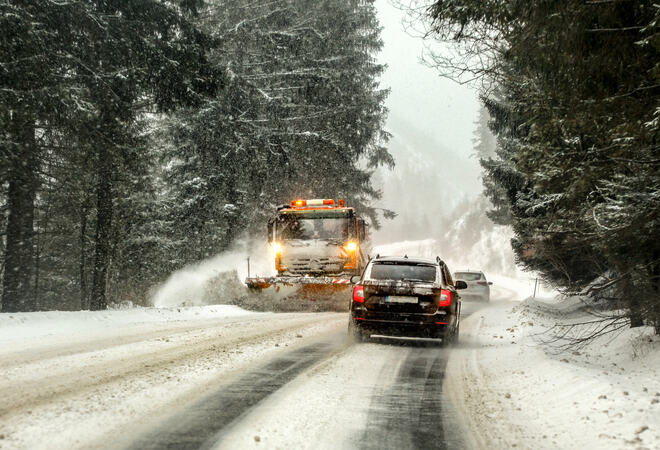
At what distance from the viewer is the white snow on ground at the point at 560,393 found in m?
5.10

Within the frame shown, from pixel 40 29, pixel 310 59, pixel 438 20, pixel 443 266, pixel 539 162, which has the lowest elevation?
pixel 443 266

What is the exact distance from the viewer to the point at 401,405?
629 cm

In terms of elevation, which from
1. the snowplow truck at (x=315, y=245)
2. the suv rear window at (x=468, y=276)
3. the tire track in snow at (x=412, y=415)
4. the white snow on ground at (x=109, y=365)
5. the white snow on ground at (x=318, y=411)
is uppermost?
the snowplow truck at (x=315, y=245)

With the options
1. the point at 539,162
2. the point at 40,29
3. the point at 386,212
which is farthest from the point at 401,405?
the point at 386,212

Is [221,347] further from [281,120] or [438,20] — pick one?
[281,120]

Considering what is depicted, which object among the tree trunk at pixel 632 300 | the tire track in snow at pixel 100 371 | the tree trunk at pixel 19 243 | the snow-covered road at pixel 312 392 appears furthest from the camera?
the tree trunk at pixel 19 243

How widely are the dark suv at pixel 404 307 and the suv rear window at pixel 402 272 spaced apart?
18mm

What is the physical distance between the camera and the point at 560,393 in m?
6.73

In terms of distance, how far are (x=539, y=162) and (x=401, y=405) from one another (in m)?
4.91

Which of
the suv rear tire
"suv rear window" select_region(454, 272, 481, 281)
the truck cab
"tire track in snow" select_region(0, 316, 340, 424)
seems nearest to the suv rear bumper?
the suv rear tire

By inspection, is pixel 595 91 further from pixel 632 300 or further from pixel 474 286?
pixel 474 286

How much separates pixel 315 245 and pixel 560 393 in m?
12.9

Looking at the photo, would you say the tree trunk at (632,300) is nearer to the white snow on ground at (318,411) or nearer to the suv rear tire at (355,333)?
the white snow on ground at (318,411)

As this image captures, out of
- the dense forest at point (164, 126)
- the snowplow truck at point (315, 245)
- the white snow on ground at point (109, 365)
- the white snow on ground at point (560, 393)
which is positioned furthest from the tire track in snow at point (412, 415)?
the dense forest at point (164, 126)
